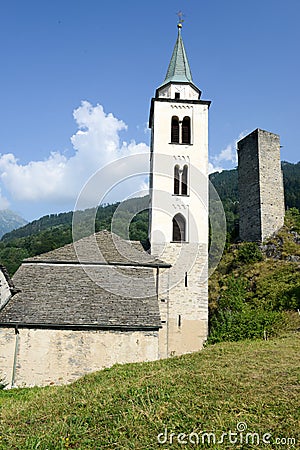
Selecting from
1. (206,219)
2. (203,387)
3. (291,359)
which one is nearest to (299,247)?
(206,219)

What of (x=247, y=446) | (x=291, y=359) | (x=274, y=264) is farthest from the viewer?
(x=274, y=264)

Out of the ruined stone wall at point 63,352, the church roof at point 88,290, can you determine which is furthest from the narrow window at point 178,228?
the ruined stone wall at point 63,352

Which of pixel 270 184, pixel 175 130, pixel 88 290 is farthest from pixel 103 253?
pixel 270 184

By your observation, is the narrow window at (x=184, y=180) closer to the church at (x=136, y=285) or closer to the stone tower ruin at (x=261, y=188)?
the church at (x=136, y=285)

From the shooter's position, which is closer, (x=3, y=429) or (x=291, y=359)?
(x=3, y=429)

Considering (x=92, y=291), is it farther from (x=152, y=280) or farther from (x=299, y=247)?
(x=299, y=247)

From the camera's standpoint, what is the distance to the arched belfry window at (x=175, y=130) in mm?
21703

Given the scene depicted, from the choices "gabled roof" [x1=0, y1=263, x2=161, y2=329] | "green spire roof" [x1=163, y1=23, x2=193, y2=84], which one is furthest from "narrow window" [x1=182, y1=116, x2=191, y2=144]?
"gabled roof" [x1=0, y1=263, x2=161, y2=329]

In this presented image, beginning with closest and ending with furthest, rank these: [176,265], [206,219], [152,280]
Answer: [152,280] → [176,265] → [206,219]

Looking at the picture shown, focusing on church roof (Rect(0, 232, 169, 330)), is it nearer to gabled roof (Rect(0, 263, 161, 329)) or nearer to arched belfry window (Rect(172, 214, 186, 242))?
gabled roof (Rect(0, 263, 161, 329))

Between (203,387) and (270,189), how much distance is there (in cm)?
3169

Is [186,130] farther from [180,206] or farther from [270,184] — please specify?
[270,184]

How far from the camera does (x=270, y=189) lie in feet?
121

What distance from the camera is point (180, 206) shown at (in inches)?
808
